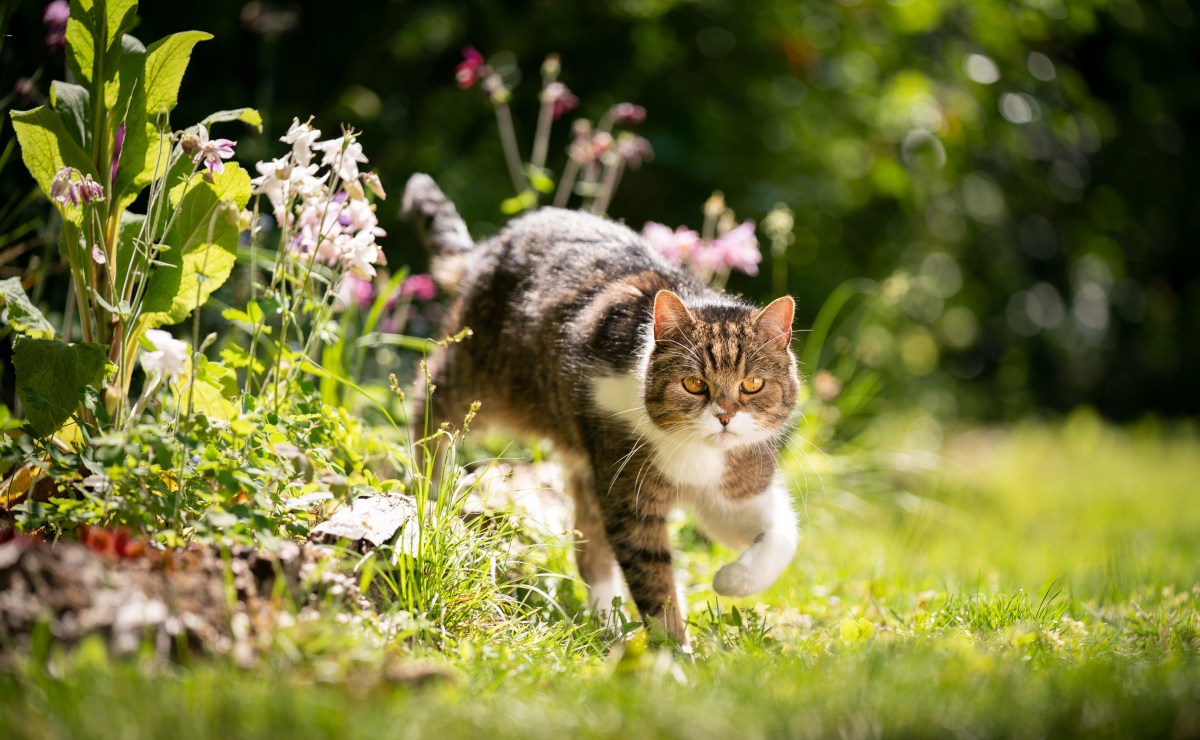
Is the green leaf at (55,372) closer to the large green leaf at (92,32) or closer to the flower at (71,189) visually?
the flower at (71,189)

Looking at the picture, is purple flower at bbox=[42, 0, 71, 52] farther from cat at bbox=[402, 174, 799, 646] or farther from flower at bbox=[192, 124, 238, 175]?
cat at bbox=[402, 174, 799, 646]

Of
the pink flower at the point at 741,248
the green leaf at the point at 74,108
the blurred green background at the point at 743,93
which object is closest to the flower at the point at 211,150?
the green leaf at the point at 74,108

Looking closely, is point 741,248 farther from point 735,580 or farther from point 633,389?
point 735,580

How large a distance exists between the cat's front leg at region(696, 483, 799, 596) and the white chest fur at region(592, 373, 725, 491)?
0.15 m

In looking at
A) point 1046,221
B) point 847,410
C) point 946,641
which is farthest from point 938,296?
point 946,641

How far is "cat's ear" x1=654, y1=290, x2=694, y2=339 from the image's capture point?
114 inches

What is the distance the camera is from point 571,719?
74.0 inches

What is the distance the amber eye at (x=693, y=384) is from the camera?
2951 mm

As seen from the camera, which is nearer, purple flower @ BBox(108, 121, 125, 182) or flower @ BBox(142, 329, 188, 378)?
flower @ BBox(142, 329, 188, 378)

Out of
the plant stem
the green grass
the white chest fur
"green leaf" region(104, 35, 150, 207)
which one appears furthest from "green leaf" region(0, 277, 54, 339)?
the plant stem

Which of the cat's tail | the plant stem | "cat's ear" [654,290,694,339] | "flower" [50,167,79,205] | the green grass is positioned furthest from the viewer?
the plant stem

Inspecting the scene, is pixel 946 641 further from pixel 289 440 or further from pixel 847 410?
pixel 847 410

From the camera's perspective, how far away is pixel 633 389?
311 centimetres

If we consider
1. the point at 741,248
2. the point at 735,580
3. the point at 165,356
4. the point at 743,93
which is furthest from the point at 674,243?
the point at 165,356
